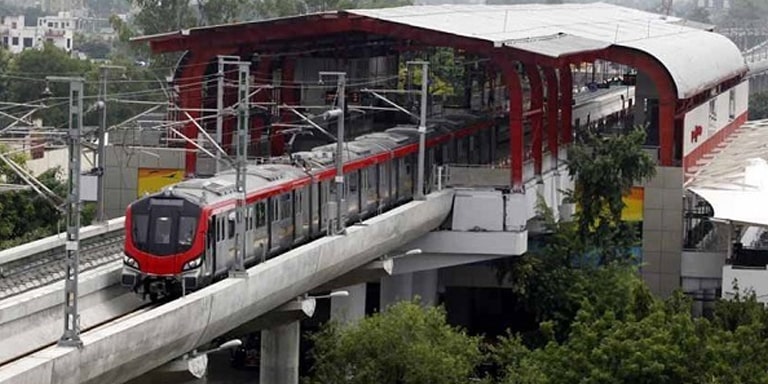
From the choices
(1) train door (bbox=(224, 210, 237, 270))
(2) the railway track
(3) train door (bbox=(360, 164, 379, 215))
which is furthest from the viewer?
(3) train door (bbox=(360, 164, 379, 215))

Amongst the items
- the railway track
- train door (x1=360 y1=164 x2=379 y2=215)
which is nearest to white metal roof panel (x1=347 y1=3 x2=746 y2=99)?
train door (x1=360 y1=164 x2=379 y2=215)

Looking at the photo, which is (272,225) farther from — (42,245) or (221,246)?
(42,245)

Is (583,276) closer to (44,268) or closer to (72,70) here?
(44,268)

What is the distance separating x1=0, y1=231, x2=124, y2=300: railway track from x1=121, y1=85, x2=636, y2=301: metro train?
163cm

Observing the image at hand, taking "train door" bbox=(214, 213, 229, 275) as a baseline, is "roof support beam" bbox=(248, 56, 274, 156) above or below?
above

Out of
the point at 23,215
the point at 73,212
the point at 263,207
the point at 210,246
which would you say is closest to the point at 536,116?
the point at 23,215

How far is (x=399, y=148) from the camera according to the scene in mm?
53156

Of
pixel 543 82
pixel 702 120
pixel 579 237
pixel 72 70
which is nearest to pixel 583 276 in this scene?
pixel 579 237

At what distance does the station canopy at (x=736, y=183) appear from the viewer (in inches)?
2104

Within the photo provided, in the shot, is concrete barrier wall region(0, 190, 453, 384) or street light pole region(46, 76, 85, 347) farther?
concrete barrier wall region(0, 190, 453, 384)

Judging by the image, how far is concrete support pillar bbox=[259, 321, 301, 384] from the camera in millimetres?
48344

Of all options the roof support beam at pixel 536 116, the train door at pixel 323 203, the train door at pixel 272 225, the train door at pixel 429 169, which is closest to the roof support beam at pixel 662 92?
the roof support beam at pixel 536 116

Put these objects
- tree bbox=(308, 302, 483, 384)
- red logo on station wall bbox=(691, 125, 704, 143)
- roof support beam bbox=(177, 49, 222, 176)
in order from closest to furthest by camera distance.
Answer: tree bbox=(308, 302, 483, 384) < roof support beam bbox=(177, 49, 222, 176) < red logo on station wall bbox=(691, 125, 704, 143)

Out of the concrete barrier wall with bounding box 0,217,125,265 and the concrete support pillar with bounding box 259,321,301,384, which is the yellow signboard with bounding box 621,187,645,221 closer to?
the concrete support pillar with bounding box 259,321,301,384
